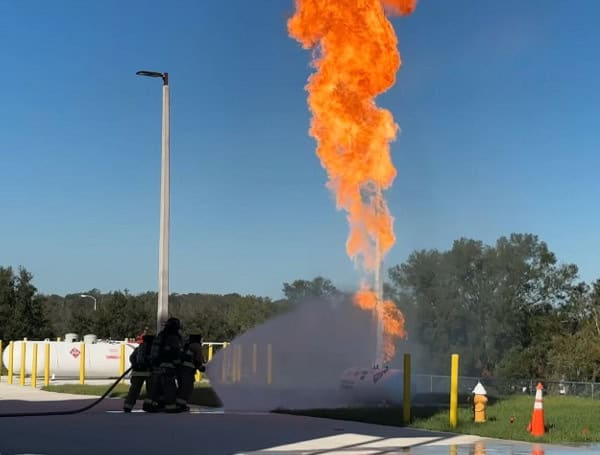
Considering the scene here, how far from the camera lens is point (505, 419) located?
17.3 metres

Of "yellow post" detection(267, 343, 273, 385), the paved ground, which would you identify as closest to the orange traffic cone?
the paved ground

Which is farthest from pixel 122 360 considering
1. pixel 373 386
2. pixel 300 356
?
pixel 373 386

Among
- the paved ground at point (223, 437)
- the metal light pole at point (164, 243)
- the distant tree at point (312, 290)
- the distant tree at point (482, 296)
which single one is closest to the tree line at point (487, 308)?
the distant tree at point (482, 296)

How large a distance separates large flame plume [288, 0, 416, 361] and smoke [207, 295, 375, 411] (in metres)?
1.02

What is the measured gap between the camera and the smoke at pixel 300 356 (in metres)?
22.1

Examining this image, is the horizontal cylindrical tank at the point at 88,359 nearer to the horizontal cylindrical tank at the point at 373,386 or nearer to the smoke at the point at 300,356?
the smoke at the point at 300,356

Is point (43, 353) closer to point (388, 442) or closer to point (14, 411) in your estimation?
point (14, 411)

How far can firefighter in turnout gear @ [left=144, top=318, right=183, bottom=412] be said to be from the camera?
60.8 ft

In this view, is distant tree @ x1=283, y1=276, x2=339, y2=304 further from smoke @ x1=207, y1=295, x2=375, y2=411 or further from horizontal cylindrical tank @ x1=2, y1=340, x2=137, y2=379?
horizontal cylindrical tank @ x1=2, y1=340, x2=137, y2=379

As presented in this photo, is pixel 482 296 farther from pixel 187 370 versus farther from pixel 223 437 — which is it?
pixel 223 437

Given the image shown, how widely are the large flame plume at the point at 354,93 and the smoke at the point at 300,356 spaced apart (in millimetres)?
1023

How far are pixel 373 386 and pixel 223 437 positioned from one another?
8535 mm

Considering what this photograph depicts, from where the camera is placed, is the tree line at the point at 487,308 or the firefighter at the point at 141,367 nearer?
the firefighter at the point at 141,367

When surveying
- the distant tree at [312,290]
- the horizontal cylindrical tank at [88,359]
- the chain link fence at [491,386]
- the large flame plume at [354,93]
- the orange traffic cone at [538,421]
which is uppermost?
the large flame plume at [354,93]
